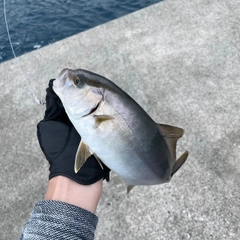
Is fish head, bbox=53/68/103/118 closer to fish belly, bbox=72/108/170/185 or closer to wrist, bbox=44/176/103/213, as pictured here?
fish belly, bbox=72/108/170/185

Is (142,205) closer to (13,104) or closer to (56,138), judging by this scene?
(56,138)

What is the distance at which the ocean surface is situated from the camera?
7843 millimetres

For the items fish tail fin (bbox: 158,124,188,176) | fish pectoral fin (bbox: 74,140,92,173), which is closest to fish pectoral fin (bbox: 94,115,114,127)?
fish pectoral fin (bbox: 74,140,92,173)

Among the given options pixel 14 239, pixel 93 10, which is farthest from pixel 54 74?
pixel 93 10

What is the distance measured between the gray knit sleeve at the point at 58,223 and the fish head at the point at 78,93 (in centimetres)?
59

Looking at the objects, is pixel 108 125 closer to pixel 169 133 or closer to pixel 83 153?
pixel 83 153

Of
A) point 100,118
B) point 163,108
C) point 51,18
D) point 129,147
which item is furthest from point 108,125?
point 51,18

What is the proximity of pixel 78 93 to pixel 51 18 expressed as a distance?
7233 millimetres

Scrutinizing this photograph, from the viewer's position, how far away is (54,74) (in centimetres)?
467

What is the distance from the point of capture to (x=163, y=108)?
3.89 m

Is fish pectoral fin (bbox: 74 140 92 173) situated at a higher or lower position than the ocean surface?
higher

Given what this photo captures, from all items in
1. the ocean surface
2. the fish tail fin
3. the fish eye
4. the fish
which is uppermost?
the fish eye

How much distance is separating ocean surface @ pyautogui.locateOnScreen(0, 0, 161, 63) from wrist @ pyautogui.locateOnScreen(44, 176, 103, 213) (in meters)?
6.07

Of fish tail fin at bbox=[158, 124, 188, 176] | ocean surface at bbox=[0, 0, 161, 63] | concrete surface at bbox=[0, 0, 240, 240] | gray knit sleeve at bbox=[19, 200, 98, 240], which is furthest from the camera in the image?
ocean surface at bbox=[0, 0, 161, 63]
